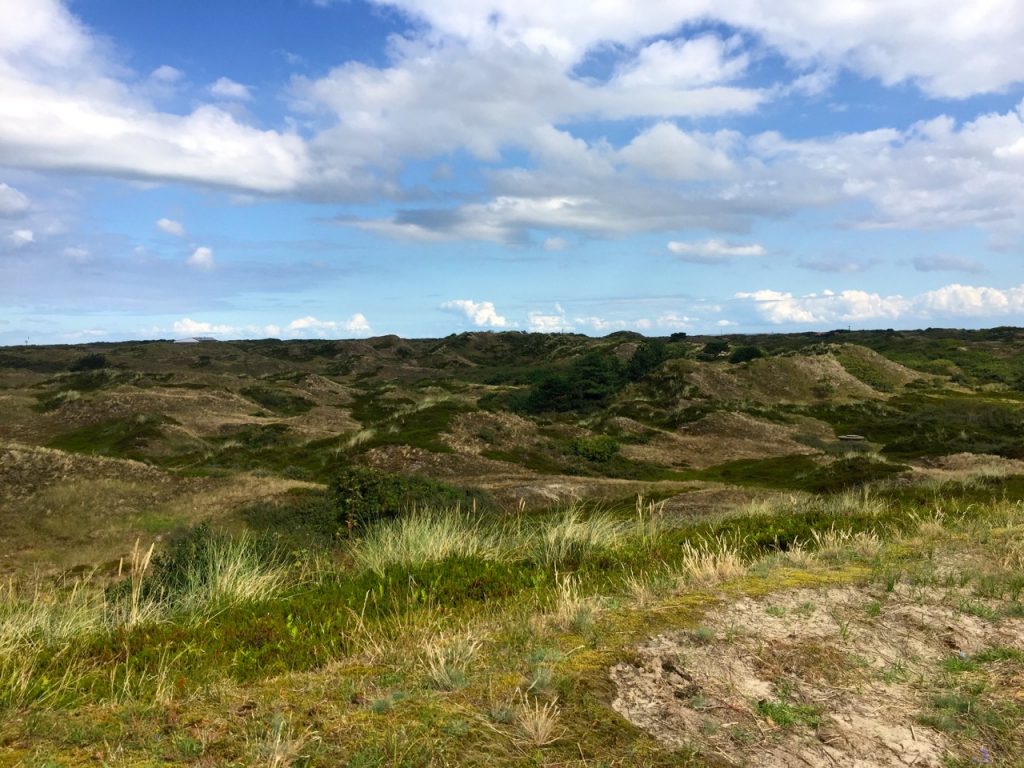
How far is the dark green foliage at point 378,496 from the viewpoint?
21656 millimetres

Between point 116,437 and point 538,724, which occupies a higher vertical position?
point 538,724

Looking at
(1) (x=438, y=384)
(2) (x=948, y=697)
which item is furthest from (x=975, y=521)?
(1) (x=438, y=384)

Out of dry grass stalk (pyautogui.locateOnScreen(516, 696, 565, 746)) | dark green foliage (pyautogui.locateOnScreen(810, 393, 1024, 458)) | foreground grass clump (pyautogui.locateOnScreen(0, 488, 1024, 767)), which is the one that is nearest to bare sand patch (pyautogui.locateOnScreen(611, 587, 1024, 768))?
foreground grass clump (pyautogui.locateOnScreen(0, 488, 1024, 767))

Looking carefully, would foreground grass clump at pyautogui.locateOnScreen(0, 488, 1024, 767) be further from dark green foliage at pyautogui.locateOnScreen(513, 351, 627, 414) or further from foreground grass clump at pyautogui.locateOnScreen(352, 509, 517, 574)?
dark green foliage at pyautogui.locateOnScreen(513, 351, 627, 414)

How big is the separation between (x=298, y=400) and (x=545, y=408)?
27464mm

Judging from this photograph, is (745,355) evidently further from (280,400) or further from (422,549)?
(422,549)

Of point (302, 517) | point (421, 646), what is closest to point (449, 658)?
point (421, 646)

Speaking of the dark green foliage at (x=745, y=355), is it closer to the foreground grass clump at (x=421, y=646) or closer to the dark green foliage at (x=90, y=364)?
the foreground grass clump at (x=421, y=646)

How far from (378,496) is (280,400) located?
53034 mm

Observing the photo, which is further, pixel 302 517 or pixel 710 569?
pixel 302 517

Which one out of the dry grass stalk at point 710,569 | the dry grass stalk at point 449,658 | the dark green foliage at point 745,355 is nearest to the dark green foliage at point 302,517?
the dry grass stalk at point 710,569

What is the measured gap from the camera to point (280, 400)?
7112 cm

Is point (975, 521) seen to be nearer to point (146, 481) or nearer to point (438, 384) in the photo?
point (146, 481)

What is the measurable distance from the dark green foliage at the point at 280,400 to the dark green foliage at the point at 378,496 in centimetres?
4729
